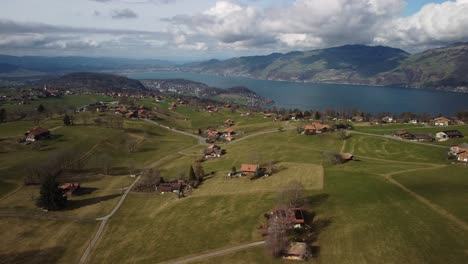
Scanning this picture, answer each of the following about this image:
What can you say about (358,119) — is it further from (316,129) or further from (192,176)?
(192,176)

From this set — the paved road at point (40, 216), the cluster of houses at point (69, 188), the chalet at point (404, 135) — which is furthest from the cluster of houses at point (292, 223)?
the chalet at point (404, 135)

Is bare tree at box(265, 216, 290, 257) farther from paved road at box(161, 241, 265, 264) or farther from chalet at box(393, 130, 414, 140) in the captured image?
chalet at box(393, 130, 414, 140)

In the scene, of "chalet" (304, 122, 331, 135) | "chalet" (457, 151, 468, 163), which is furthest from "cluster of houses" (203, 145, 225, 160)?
"chalet" (457, 151, 468, 163)

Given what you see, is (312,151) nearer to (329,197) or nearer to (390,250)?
(329,197)

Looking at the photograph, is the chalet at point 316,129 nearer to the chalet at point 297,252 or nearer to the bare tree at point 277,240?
the bare tree at point 277,240

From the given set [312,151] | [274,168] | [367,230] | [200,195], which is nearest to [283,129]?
[312,151]

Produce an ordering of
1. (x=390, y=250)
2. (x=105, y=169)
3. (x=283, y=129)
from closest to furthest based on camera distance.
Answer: (x=390, y=250), (x=105, y=169), (x=283, y=129)

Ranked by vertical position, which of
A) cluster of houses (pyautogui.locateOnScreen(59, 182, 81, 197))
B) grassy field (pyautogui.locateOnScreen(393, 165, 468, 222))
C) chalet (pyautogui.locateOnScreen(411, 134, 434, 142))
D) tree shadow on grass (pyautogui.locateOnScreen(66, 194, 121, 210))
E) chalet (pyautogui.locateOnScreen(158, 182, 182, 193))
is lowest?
tree shadow on grass (pyautogui.locateOnScreen(66, 194, 121, 210))
